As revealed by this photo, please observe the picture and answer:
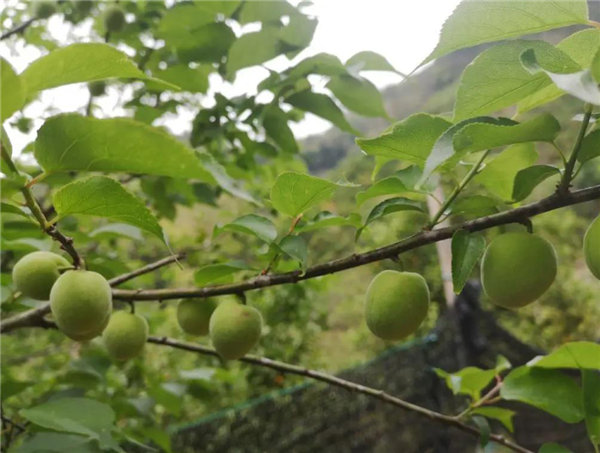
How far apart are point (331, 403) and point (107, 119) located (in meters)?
2.16

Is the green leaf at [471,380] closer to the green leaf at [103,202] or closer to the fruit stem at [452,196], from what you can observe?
the fruit stem at [452,196]

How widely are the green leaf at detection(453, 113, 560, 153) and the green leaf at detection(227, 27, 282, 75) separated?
2.07 ft

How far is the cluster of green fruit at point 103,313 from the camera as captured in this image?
64 centimetres

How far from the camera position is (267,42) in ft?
3.29

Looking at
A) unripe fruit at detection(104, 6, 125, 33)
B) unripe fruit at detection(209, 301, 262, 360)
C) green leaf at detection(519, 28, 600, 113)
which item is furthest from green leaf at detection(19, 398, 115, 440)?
unripe fruit at detection(104, 6, 125, 33)

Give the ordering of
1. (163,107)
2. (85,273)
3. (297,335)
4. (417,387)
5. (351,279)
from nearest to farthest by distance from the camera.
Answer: (85,273)
(163,107)
(417,387)
(297,335)
(351,279)

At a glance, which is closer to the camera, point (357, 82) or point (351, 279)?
point (357, 82)

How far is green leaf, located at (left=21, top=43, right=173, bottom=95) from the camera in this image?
1.47 ft

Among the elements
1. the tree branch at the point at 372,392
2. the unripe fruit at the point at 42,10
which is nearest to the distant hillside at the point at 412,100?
the unripe fruit at the point at 42,10

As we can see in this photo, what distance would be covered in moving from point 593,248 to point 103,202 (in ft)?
1.55

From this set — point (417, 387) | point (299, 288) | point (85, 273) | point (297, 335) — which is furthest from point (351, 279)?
point (85, 273)

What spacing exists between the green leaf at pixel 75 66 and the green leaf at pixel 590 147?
383 millimetres

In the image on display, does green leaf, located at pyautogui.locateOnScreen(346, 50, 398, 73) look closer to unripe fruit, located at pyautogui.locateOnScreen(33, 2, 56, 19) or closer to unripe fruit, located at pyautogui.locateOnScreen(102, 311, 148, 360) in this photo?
unripe fruit, located at pyautogui.locateOnScreen(102, 311, 148, 360)

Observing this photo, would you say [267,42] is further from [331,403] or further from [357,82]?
[331,403]
